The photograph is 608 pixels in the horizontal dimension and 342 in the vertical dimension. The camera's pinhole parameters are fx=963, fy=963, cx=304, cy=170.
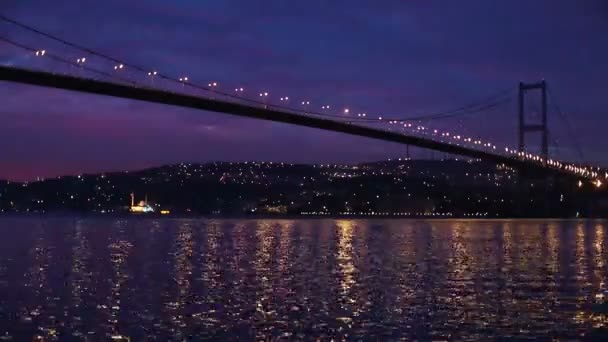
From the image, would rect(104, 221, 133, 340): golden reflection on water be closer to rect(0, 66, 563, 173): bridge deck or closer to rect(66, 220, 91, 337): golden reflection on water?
rect(66, 220, 91, 337): golden reflection on water

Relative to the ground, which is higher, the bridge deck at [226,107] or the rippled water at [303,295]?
the bridge deck at [226,107]

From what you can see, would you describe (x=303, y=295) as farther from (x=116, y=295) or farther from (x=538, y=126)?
(x=538, y=126)

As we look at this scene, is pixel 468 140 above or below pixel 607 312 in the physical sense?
above

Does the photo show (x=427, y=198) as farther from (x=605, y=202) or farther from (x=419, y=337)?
(x=419, y=337)

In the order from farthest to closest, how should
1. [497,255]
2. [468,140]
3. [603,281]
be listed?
[468,140] < [497,255] < [603,281]

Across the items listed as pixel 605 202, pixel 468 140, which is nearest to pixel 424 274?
pixel 468 140

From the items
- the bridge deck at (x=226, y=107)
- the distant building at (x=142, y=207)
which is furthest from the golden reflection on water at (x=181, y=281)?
the distant building at (x=142, y=207)

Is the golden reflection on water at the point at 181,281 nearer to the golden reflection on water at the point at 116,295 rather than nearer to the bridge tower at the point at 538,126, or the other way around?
the golden reflection on water at the point at 116,295

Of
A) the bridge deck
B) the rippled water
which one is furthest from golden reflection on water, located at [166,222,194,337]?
the bridge deck
